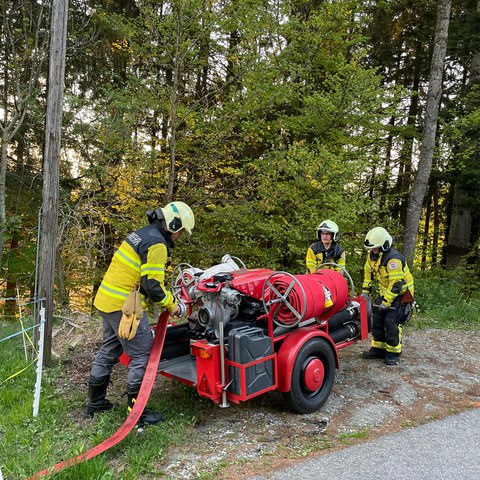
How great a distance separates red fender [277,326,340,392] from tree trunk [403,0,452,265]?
299 inches

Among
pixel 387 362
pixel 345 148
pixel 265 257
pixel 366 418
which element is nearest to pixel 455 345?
pixel 387 362

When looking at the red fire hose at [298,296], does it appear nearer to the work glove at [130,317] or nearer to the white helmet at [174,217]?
the white helmet at [174,217]

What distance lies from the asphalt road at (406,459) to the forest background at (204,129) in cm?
448

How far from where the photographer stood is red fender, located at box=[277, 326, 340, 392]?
412cm

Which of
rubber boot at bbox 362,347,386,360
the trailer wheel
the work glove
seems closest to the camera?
the work glove

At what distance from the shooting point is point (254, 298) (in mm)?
4348

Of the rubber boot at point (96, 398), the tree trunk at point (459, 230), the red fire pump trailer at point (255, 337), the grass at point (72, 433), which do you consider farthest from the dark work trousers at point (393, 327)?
the tree trunk at point (459, 230)

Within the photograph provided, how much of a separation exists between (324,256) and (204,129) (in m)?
3.38

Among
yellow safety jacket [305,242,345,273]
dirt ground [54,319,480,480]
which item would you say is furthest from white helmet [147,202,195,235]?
yellow safety jacket [305,242,345,273]

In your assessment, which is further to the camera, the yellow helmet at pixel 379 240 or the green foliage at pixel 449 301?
the green foliage at pixel 449 301

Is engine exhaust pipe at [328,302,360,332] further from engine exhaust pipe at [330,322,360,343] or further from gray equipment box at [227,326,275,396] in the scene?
gray equipment box at [227,326,275,396]

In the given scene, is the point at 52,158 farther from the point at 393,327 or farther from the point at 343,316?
the point at 393,327

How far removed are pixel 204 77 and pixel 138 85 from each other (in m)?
1.80

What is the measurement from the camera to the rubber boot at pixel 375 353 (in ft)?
20.4
